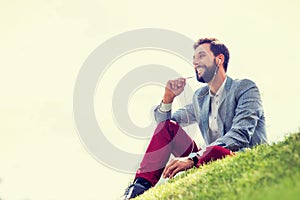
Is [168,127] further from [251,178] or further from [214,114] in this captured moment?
[251,178]

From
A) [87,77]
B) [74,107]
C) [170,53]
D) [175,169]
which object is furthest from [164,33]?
[175,169]

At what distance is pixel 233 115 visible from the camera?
9.04m

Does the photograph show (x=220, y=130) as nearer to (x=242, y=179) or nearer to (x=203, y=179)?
(x=203, y=179)

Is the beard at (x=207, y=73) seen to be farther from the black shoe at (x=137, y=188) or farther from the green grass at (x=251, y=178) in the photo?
the green grass at (x=251, y=178)

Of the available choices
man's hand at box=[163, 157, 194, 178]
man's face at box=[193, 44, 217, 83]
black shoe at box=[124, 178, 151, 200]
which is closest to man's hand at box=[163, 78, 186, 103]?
man's face at box=[193, 44, 217, 83]

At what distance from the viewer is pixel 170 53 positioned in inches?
485

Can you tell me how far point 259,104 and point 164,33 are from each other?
4.47m

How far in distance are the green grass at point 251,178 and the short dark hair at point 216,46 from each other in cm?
307

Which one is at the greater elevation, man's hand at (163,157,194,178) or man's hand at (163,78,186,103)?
man's hand at (163,78,186,103)

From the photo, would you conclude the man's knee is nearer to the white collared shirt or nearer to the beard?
the white collared shirt

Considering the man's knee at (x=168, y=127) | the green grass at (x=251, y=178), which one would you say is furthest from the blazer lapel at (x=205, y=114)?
the green grass at (x=251, y=178)

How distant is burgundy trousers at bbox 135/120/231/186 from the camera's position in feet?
28.5

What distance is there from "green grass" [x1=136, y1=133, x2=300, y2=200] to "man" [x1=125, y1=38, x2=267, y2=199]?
3.70 ft

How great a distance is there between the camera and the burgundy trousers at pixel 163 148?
8688 millimetres
